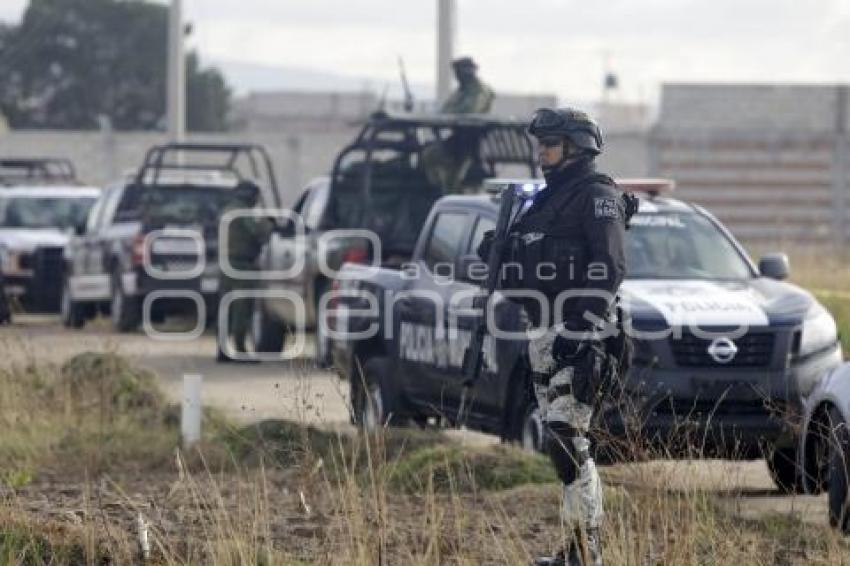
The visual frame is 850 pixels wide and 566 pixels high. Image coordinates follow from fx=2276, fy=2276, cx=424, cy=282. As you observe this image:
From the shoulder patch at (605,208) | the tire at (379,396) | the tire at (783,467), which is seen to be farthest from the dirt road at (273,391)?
the shoulder patch at (605,208)

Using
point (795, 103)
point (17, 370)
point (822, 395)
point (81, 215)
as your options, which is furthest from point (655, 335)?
point (795, 103)

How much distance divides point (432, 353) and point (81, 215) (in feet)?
52.1

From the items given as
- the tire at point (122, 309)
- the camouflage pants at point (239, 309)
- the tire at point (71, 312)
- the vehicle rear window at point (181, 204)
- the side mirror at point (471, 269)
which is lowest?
the tire at point (71, 312)

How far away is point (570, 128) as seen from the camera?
29.6 feet

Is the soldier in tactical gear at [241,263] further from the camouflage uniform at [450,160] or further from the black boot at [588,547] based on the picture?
the black boot at [588,547]

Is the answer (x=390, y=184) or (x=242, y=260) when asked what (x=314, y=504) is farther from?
(x=242, y=260)

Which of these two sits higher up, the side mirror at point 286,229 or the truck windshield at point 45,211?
the side mirror at point 286,229

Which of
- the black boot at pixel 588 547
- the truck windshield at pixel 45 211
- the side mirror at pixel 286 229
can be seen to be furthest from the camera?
the truck windshield at pixel 45 211

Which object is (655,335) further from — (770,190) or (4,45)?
(4,45)

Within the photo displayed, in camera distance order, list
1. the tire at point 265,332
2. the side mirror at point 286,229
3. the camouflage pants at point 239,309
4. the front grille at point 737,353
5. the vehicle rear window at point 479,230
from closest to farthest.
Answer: the front grille at point 737,353, the vehicle rear window at point 479,230, the camouflage pants at point 239,309, the side mirror at point 286,229, the tire at point 265,332

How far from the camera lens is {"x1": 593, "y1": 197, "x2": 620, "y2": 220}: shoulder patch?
350 inches

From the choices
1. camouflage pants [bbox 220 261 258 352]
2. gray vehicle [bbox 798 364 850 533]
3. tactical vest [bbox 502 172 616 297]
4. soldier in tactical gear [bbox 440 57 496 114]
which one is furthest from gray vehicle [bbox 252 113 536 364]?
tactical vest [bbox 502 172 616 297]

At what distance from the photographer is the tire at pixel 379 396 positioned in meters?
14.4

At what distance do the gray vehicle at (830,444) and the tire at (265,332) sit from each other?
451 inches
